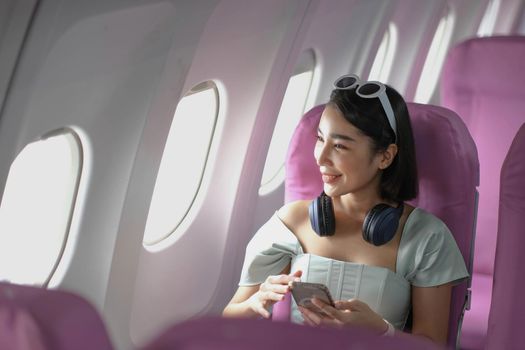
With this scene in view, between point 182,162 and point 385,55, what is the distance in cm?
268

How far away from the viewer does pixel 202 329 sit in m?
0.96

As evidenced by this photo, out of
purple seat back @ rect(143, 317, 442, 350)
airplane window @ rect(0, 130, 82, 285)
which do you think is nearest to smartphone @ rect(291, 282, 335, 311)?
airplane window @ rect(0, 130, 82, 285)

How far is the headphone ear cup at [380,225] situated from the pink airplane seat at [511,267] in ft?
0.99

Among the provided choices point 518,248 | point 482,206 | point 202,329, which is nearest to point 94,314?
point 202,329

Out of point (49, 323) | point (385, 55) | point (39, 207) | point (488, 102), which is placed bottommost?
point (49, 323)

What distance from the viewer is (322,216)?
293cm

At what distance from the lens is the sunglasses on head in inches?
115

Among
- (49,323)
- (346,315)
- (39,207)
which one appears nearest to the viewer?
(49,323)

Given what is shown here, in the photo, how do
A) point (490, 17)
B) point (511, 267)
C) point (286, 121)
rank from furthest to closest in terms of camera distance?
point (490, 17), point (286, 121), point (511, 267)

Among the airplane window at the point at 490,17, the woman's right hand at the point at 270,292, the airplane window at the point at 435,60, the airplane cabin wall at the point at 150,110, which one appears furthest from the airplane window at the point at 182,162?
the airplane window at the point at 490,17

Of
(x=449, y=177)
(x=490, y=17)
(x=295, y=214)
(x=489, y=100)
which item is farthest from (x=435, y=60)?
(x=295, y=214)

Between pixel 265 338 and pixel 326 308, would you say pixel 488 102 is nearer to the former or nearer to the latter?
pixel 326 308

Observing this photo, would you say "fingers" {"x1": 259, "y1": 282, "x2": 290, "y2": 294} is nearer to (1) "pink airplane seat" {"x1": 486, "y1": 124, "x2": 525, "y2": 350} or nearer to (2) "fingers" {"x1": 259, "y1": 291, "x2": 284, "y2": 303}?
(2) "fingers" {"x1": 259, "y1": 291, "x2": 284, "y2": 303}

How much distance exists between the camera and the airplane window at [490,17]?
766cm
